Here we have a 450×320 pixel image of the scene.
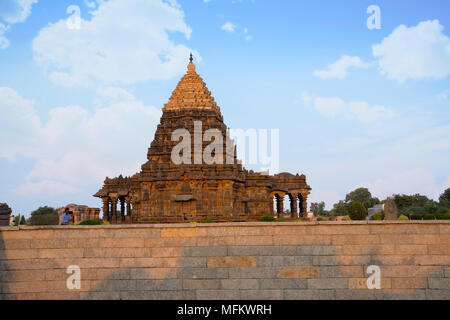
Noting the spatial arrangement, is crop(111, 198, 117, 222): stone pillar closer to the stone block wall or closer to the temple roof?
the temple roof

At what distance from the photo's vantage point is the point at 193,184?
112 feet

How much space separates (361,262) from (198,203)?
76.3ft

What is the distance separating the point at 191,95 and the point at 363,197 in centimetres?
7897

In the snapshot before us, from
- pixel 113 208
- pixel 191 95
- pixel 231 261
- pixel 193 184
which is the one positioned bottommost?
pixel 231 261

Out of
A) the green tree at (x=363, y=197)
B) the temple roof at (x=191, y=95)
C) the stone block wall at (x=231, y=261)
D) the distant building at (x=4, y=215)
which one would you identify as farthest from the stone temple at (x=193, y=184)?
the green tree at (x=363, y=197)

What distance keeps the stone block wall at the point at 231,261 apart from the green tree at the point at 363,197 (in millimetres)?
98724

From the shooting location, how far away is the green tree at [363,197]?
347 feet

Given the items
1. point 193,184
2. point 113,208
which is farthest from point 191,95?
point 113,208

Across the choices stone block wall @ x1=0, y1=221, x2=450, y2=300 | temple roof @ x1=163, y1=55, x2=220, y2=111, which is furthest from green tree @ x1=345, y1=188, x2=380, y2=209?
stone block wall @ x1=0, y1=221, x2=450, y2=300

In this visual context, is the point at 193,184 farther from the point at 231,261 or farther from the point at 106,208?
the point at 231,261

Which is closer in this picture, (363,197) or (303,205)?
(303,205)

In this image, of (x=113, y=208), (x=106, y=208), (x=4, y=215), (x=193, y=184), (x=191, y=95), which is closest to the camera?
(x=4, y=215)

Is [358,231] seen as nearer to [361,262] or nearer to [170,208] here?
[361,262]
